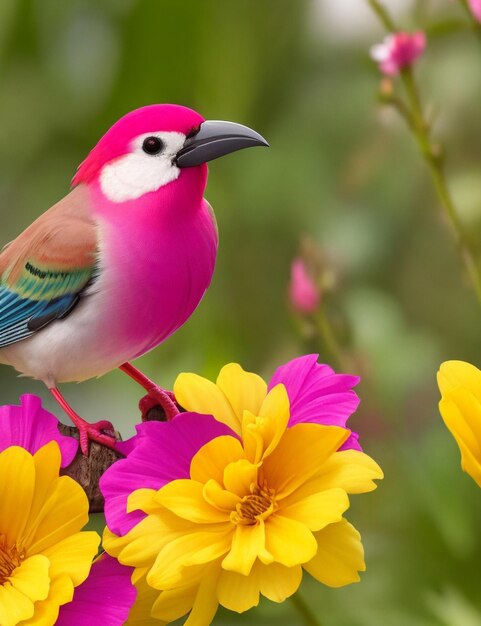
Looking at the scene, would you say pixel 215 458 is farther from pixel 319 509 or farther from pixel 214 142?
pixel 214 142

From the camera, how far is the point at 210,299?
1.04 meters

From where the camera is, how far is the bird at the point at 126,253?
428mm

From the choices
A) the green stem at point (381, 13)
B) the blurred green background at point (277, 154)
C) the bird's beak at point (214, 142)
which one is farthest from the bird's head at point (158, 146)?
the blurred green background at point (277, 154)

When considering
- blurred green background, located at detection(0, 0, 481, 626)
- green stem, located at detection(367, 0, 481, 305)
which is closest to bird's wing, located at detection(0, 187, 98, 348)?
green stem, located at detection(367, 0, 481, 305)

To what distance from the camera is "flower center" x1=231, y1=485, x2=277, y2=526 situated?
34 cm

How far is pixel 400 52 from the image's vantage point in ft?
2.08

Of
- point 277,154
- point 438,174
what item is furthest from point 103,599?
point 277,154

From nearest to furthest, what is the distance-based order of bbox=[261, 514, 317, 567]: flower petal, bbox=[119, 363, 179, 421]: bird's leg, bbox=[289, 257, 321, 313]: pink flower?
bbox=[261, 514, 317, 567]: flower petal
bbox=[119, 363, 179, 421]: bird's leg
bbox=[289, 257, 321, 313]: pink flower

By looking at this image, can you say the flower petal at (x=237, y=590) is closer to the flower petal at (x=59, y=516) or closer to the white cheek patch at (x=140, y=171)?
the flower petal at (x=59, y=516)

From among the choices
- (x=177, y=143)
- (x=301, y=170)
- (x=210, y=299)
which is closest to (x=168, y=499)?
(x=177, y=143)

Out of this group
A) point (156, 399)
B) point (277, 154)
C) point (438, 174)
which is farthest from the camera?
point (277, 154)

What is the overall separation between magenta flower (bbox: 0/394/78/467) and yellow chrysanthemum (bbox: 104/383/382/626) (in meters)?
0.04

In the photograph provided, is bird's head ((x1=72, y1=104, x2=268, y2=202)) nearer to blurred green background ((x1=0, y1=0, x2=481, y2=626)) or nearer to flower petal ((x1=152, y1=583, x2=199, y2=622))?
flower petal ((x1=152, y1=583, x2=199, y2=622))

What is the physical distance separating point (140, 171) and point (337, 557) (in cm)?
18
